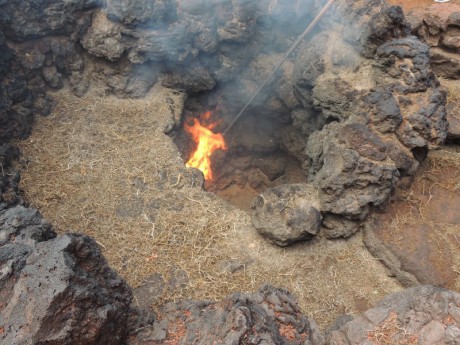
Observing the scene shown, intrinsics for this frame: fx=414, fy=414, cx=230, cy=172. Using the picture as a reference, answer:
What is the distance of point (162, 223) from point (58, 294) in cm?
279

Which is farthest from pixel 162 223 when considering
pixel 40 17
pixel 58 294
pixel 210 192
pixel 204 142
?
pixel 40 17

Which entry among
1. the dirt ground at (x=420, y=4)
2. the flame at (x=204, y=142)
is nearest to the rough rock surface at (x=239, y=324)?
the flame at (x=204, y=142)

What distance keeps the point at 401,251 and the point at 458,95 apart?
335 cm

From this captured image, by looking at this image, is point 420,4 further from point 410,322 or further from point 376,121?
point 410,322

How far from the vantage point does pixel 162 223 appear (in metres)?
5.91

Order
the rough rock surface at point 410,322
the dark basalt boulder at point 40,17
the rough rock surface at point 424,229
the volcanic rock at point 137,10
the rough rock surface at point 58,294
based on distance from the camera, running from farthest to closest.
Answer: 1. the volcanic rock at point 137,10
2. the dark basalt boulder at point 40,17
3. the rough rock surface at point 424,229
4. the rough rock surface at point 410,322
5. the rough rock surface at point 58,294

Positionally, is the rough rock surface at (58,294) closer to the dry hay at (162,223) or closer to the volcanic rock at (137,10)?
the dry hay at (162,223)

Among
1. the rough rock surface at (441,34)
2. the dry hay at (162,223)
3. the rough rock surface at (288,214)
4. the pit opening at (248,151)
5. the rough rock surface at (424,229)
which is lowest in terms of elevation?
the pit opening at (248,151)

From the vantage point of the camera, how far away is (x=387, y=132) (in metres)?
5.87

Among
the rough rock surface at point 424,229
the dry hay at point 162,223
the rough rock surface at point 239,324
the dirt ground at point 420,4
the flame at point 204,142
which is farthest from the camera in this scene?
the flame at point 204,142

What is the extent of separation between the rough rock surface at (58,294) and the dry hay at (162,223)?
1444 mm

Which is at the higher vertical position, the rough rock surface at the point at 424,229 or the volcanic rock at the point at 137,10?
the volcanic rock at the point at 137,10

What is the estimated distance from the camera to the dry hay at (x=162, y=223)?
17.4 ft

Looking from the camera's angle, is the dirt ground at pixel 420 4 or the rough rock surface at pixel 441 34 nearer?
the rough rock surface at pixel 441 34
